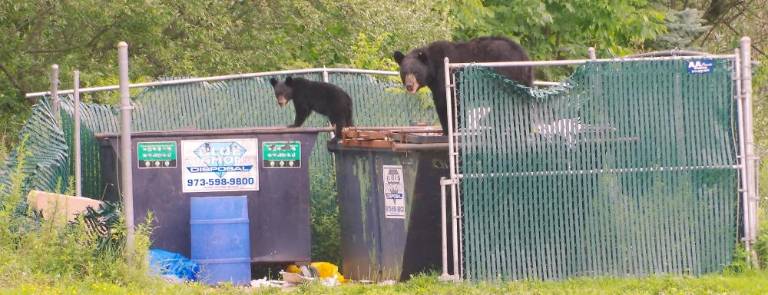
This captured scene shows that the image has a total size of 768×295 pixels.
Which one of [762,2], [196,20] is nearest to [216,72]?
[196,20]

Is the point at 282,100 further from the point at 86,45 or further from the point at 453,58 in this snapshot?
the point at 86,45

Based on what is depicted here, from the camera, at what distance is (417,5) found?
19734 mm

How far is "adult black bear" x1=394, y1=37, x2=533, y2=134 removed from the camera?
11227 mm

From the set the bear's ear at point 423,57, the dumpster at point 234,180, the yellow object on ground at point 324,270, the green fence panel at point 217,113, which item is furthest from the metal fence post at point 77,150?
the bear's ear at point 423,57

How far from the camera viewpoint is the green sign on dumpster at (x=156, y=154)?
11281mm

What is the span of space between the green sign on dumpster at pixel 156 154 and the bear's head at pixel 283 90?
2.15 m

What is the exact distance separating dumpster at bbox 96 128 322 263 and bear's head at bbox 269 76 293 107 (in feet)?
5.93

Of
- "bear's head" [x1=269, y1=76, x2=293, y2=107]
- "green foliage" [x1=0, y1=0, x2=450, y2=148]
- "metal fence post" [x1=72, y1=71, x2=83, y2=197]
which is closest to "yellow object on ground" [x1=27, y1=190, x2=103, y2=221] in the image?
"metal fence post" [x1=72, y1=71, x2=83, y2=197]

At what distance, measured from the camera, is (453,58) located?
11305 mm

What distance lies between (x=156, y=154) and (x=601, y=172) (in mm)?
3974

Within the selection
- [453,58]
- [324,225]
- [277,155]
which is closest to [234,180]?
[277,155]

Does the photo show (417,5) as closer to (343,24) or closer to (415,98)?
(343,24)

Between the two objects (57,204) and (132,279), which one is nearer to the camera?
(132,279)

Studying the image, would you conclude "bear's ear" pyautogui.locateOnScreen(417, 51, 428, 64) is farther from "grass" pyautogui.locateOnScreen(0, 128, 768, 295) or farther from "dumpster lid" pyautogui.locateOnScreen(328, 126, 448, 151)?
"grass" pyautogui.locateOnScreen(0, 128, 768, 295)
